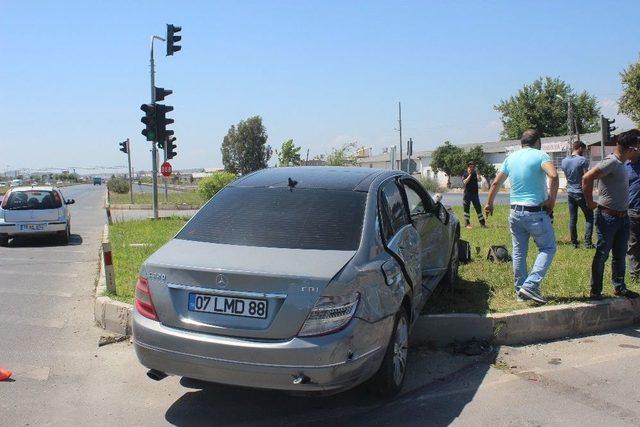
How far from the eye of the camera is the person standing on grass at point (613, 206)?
6289mm

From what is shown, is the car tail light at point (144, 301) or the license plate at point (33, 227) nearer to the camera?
the car tail light at point (144, 301)

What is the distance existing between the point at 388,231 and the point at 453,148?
64439 millimetres

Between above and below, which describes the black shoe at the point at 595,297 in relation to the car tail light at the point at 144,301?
below

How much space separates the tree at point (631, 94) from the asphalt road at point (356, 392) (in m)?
36.3

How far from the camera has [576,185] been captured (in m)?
10.3

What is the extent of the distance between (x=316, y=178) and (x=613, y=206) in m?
3.40

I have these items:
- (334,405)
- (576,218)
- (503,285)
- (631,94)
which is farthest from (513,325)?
(631,94)

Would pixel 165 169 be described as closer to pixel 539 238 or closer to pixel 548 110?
pixel 539 238

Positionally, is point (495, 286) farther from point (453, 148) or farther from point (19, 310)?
point (453, 148)

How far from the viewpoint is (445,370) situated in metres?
5.02

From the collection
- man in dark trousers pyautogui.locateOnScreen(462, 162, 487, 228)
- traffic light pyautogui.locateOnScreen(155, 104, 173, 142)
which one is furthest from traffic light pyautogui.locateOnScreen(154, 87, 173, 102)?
man in dark trousers pyautogui.locateOnScreen(462, 162, 487, 228)

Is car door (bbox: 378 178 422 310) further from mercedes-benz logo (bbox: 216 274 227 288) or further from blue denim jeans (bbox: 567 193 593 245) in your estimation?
blue denim jeans (bbox: 567 193 593 245)

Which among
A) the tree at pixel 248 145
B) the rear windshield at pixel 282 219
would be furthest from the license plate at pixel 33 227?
the tree at pixel 248 145

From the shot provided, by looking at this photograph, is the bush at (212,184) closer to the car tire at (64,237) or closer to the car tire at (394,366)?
the car tire at (64,237)
